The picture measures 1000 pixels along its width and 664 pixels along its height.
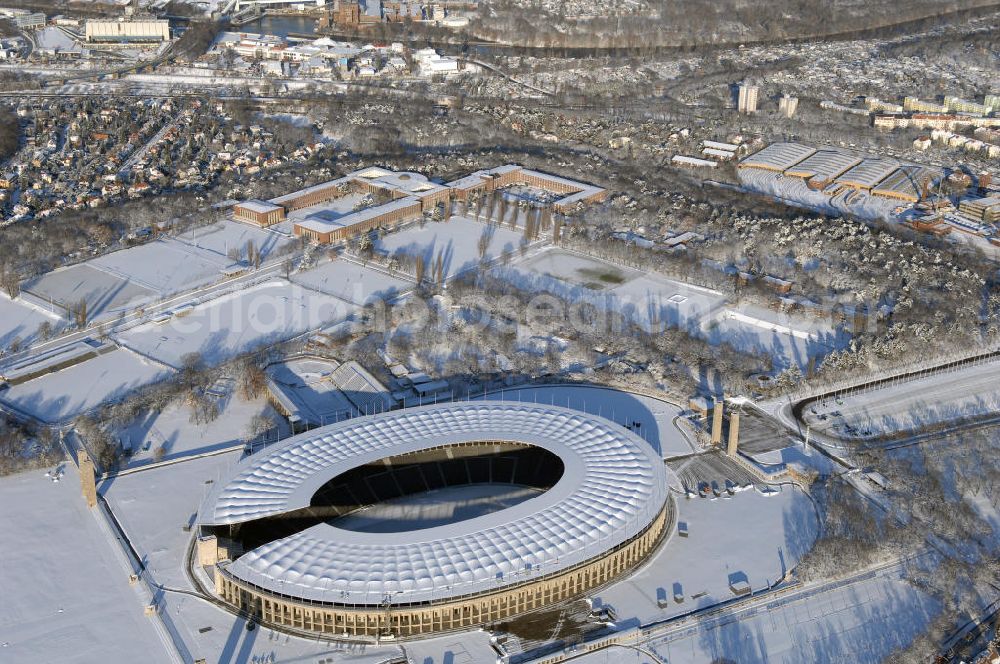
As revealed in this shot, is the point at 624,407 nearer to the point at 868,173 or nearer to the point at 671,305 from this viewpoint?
the point at 671,305

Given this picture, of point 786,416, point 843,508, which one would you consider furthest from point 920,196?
point 843,508

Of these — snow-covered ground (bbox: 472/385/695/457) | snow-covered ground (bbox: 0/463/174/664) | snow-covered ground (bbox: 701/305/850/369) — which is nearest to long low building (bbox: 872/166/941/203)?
snow-covered ground (bbox: 701/305/850/369)

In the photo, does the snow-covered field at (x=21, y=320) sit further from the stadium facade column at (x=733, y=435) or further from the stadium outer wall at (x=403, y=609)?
the stadium facade column at (x=733, y=435)

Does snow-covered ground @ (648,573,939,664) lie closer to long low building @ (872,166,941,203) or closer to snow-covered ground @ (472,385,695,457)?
snow-covered ground @ (472,385,695,457)

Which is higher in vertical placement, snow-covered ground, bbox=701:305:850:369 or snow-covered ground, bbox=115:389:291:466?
snow-covered ground, bbox=701:305:850:369

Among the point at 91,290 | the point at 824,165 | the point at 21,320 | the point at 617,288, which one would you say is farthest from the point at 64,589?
the point at 824,165

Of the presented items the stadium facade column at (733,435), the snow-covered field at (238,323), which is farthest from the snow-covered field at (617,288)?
the stadium facade column at (733,435)
